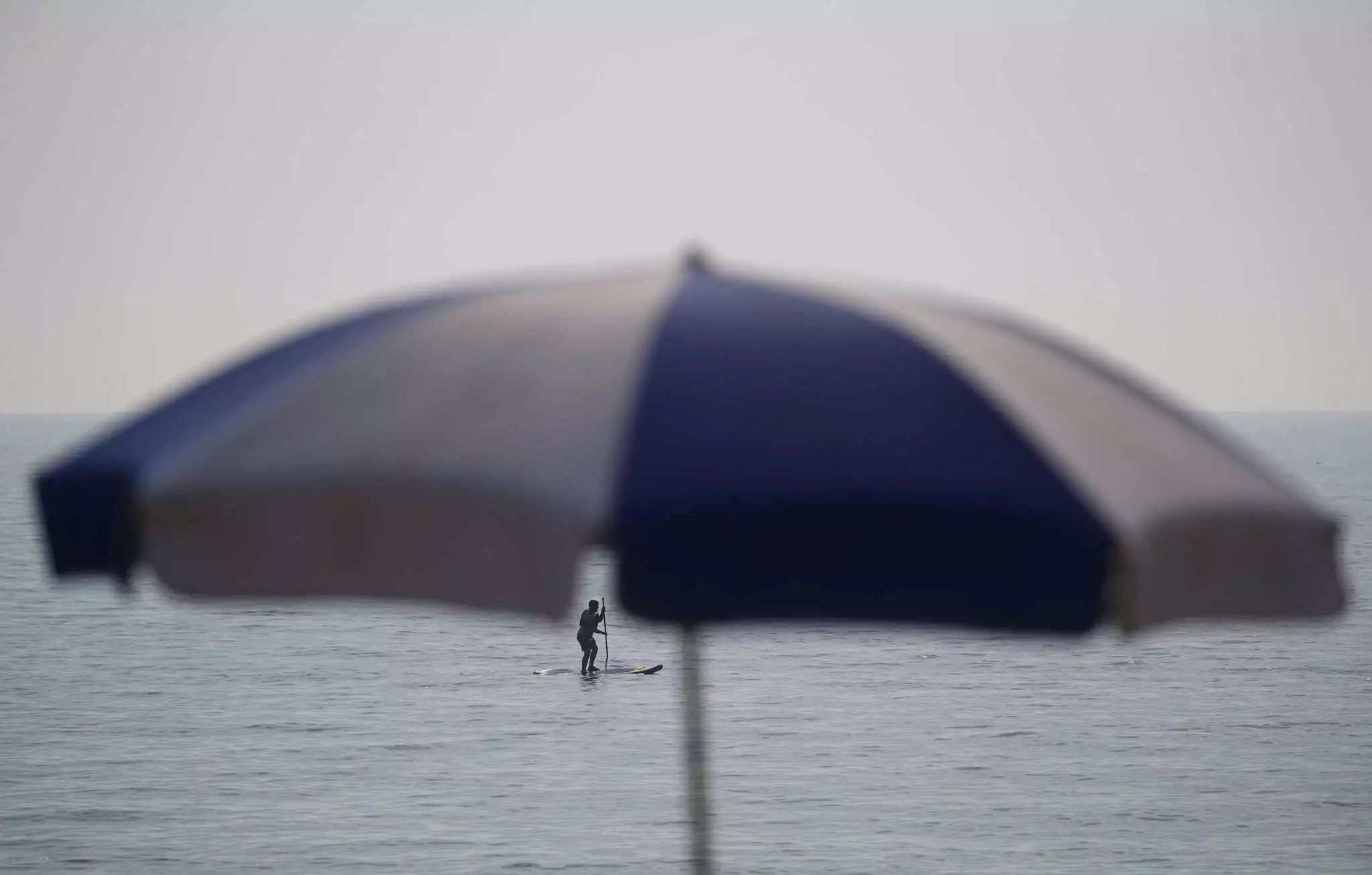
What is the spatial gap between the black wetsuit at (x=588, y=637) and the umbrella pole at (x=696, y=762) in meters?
39.8

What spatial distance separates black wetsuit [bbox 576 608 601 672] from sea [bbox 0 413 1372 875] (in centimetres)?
134

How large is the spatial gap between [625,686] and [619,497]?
52273mm

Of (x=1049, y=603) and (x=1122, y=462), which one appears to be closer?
(x=1049, y=603)

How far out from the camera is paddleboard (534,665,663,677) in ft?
174

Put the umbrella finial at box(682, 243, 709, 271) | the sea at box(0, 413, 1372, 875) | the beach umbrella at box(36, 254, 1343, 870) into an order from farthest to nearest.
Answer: the sea at box(0, 413, 1372, 875)
the umbrella finial at box(682, 243, 709, 271)
the beach umbrella at box(36, 254, 1343, 870)

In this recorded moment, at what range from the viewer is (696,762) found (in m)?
4.67

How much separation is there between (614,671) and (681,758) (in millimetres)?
8940

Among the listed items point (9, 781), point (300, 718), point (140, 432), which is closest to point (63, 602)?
point (300, 718)

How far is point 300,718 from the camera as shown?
5150 cm

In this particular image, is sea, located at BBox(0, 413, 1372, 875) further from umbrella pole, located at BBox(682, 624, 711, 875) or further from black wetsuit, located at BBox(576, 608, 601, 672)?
umbrella pole, located at BBox(682, 624, 711, 875)

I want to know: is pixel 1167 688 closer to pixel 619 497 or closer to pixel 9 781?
pixel 9 781

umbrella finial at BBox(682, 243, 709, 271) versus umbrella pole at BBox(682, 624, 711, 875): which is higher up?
umbrella finial at BBox(682, 243, 709, 271)

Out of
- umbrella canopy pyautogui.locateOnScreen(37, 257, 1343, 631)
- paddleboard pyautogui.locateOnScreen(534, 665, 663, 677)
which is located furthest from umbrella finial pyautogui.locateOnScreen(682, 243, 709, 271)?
paddleboard pyautogui.locateOnScreen(534, 665, 663, 677)

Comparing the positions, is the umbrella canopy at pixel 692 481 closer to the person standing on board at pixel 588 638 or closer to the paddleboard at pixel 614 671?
the person standing on board at pixel 588 638
